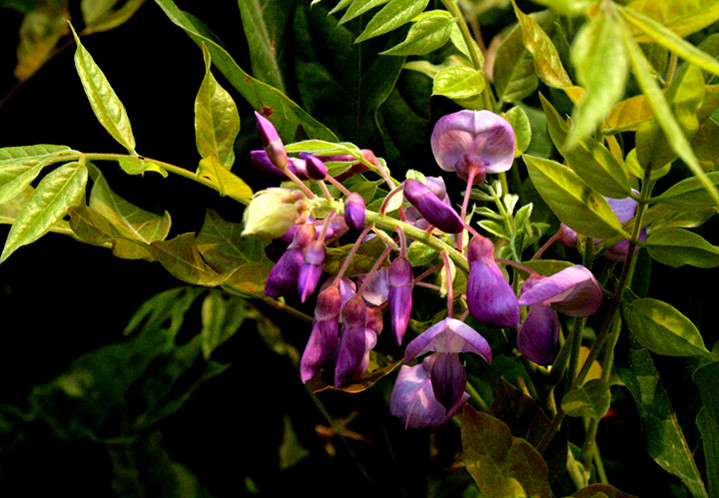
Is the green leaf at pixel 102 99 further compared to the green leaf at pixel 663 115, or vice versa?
the green leaf at pixel 102 99

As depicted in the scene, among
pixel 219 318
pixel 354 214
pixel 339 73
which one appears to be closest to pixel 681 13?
pixel 354 214

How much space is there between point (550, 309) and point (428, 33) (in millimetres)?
190

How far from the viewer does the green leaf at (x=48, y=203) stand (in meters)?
0.37

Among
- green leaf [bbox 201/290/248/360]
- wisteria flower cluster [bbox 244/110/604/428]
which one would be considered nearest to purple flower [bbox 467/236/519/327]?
wisteria flower cluster [bbox 244/110/604/428]

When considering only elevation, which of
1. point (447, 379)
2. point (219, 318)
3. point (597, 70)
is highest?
point (597, 70)

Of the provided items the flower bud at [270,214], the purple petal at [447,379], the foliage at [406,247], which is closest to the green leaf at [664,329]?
the foliage at [406,247]

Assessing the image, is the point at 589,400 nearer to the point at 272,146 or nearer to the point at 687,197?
the point at 687,197

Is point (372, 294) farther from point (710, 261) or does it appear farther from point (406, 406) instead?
point (710, 261)

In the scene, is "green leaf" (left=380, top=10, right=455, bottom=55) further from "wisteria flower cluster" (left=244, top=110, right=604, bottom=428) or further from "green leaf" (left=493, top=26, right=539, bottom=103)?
"green leaf" (left=493, top=26, right=539, bottom=103)

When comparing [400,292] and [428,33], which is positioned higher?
[428,33]

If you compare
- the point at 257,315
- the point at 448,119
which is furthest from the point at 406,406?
the point at 257,315

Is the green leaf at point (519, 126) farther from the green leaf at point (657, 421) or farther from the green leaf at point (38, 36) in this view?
the green leaf at point (38, 36)

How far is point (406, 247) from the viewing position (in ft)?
1.33

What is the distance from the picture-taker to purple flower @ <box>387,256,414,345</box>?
14.7 inches
